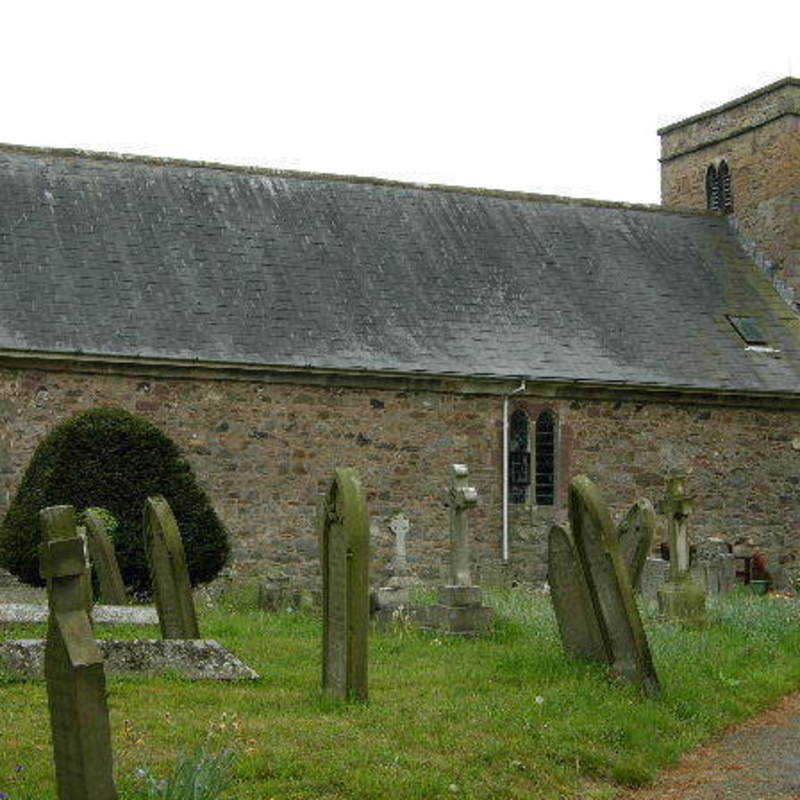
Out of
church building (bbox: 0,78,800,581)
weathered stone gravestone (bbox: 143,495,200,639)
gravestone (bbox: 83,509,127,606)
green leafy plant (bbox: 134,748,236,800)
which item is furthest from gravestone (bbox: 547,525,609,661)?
church building (bbox: 0,78,800,581)

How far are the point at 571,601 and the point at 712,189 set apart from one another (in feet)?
73.7

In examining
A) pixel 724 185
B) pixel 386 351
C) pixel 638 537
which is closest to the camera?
pixel 638 537

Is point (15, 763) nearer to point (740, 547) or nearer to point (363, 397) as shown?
→ point (363, 397)

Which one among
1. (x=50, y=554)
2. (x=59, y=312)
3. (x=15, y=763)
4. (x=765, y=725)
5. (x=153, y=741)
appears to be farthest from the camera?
(x=59, y=312)

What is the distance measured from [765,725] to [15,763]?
544 cm

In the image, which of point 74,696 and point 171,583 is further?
point 171,583

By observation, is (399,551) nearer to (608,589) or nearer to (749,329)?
(608,589)

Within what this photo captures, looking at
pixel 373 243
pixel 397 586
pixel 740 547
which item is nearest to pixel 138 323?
pixel 373 243

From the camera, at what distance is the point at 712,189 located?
1245 inches

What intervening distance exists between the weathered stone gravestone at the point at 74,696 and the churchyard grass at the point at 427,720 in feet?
2.93

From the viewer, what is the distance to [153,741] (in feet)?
25.0

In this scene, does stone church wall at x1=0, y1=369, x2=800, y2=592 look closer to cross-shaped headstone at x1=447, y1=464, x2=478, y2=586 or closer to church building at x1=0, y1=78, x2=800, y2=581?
church building at x1=0, y1=78, x2=800, y2=581

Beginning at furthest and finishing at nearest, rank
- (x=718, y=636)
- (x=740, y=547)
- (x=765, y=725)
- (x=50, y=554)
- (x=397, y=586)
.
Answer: (x=740, y=547), (x=397, y=586), (x=718, y=636), (x=765, y=725), (x=50, y=554)

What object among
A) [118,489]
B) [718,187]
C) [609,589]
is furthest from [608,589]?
[718,187]
